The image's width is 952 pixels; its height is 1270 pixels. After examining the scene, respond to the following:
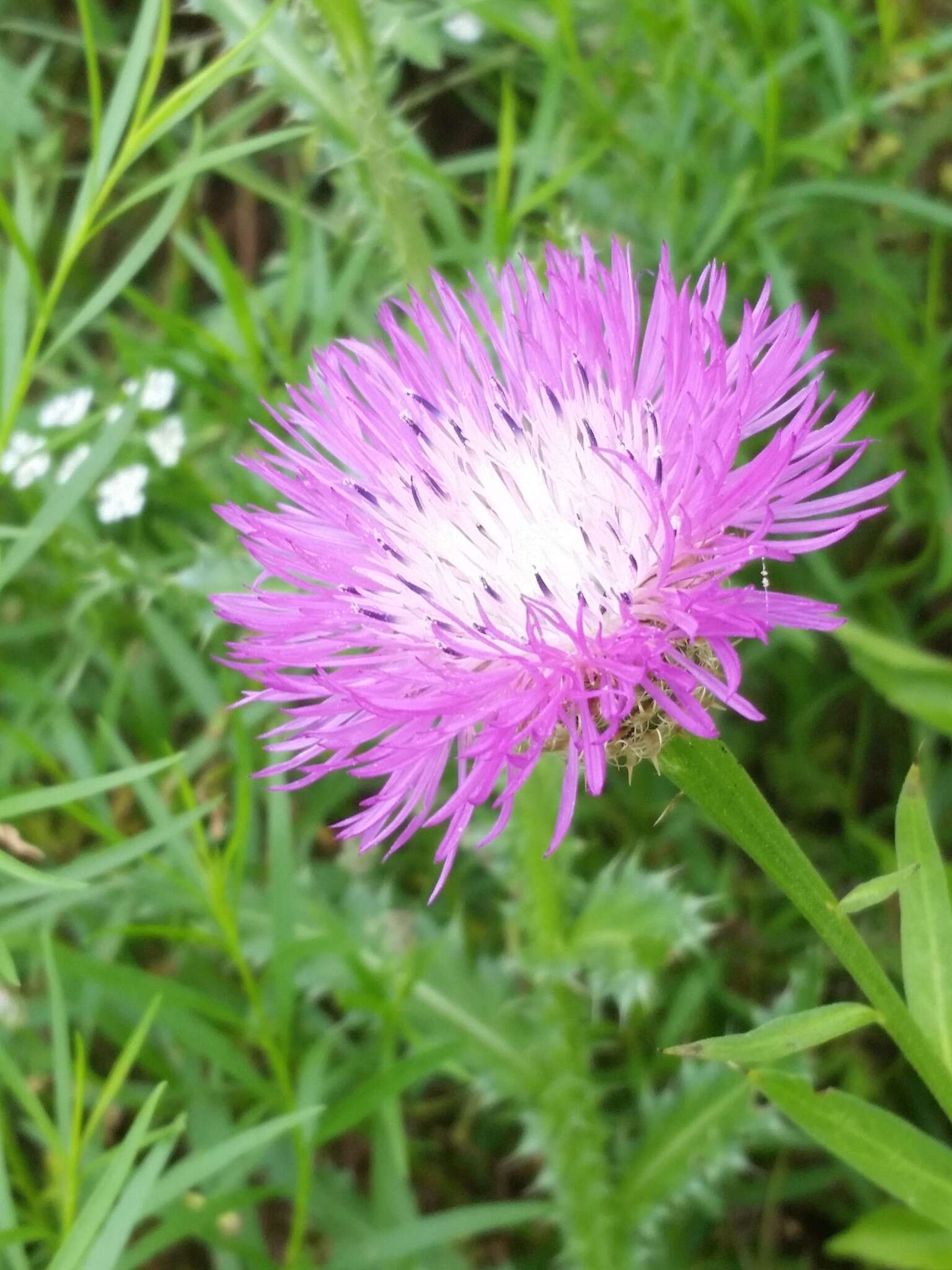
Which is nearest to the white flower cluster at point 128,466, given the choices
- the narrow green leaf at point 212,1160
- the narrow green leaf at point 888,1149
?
the narrow green leaf at point 212,1160

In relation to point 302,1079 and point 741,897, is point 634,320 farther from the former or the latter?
point 741,897

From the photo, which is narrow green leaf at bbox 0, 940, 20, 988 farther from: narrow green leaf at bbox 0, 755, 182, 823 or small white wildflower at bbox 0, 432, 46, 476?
small white wildflower at bbox 0, 432, 46, 476

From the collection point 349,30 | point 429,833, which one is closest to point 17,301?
point 349,30

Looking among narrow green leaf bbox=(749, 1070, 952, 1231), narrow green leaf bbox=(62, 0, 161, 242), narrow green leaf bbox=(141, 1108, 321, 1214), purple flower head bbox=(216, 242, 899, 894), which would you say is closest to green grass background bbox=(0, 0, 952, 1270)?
narrow green leaf bbox=(62, 0, 161, 242)

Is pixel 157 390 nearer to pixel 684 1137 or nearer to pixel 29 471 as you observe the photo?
pixel 29 471

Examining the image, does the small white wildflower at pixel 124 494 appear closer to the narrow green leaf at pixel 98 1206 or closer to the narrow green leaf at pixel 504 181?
the narrow green leaf at pixel 504 181

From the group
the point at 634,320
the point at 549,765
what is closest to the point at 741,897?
the point at 549,765

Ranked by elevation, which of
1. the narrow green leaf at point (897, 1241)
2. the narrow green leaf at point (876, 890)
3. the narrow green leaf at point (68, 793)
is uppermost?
the narrow green leaf at point (68, 793)
